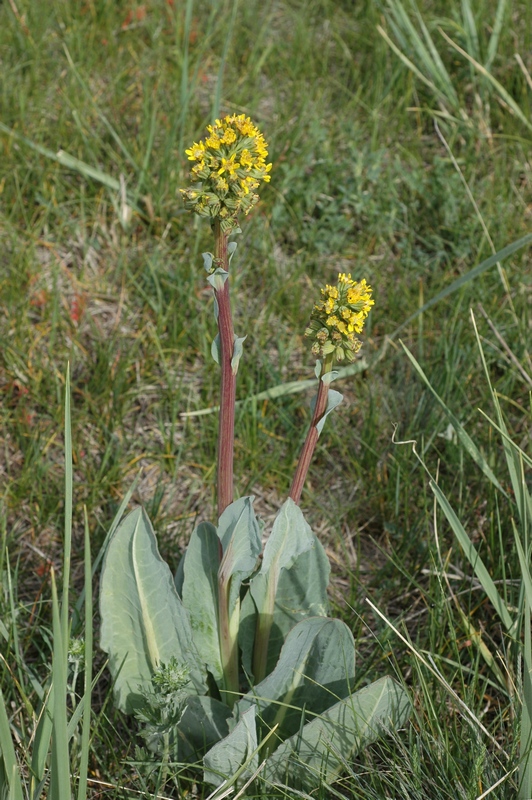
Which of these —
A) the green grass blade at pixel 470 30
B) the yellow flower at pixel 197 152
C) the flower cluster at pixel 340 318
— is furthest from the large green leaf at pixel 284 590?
the green grass blade at pixel 470 30

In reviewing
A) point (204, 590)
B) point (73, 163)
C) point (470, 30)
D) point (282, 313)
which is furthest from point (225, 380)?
point (470, 30)

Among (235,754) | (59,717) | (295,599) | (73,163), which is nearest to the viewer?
(59,717)

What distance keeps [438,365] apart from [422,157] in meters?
1.50

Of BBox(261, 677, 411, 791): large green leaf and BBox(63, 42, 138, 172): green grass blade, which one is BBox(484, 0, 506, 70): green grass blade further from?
BBox(261, 677, 411, 791): large green leaf

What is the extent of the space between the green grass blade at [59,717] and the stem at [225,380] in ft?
1.72

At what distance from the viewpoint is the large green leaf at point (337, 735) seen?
5.68ft

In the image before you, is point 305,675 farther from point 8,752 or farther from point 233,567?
point 8,752

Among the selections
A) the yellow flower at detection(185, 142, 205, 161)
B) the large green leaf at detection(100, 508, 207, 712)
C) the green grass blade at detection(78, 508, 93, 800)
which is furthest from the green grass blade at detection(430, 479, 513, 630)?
the yellow flower at detection(185, 142, 205, 161)

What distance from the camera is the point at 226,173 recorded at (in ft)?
4.99

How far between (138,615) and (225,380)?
66cm

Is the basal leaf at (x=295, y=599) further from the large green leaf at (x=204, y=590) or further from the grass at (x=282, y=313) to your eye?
the grass at (x=282, y=313)

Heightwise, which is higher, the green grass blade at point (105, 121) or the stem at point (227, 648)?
the green grass blade at point (105, 121)

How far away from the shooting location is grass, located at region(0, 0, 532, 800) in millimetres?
2186

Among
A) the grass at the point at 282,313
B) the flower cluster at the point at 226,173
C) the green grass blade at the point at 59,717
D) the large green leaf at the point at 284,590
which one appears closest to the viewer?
the green grass blade at the point at 59,717
